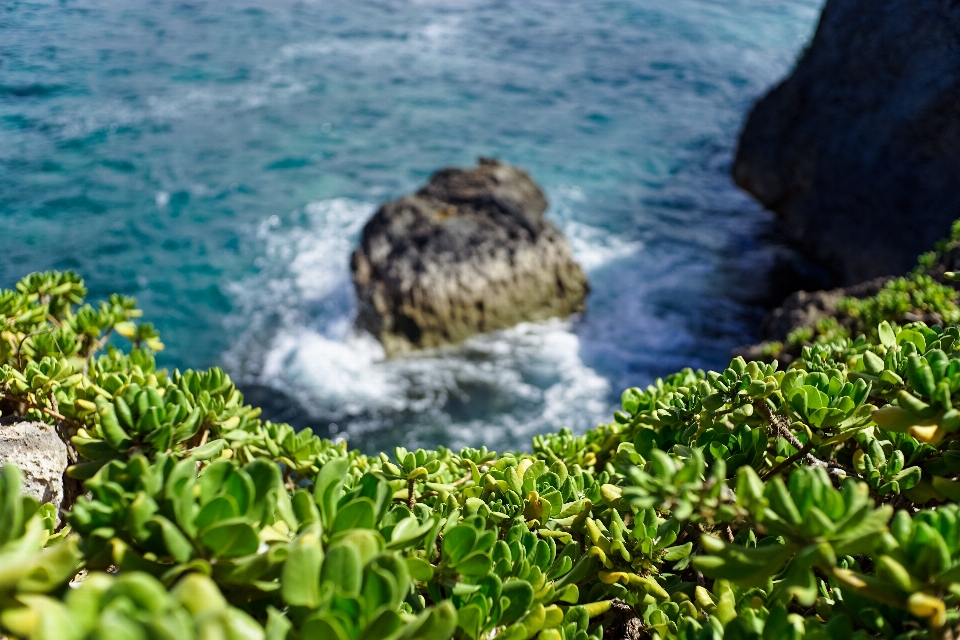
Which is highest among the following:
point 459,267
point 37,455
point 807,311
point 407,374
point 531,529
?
point 531,529

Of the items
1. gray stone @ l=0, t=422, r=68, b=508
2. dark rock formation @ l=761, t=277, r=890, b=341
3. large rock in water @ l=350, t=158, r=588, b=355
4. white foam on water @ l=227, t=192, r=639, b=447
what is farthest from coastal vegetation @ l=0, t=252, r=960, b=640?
large rock in water @ l=350, t=158, r=588, b=355

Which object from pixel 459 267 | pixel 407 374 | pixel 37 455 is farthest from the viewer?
pixel 459 267

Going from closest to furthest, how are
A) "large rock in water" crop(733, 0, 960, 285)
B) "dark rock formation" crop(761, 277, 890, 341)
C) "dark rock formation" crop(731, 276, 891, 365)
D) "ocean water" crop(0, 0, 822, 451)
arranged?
"dark rock formation" crop(731, 276, 891, 365), "dark rock formation" crop(761, 277, 890, 341), "large rock in water" crop(733, 0, 960, 285), "ocean water" crop(0, 0, 822, 451)

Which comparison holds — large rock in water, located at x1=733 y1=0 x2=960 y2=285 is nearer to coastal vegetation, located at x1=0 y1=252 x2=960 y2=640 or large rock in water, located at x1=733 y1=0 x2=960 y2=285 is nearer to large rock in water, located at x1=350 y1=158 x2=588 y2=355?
large rock in water, located at x1=350 y1=158 x2=588 y2=355

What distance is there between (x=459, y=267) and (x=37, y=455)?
6709 millimetres

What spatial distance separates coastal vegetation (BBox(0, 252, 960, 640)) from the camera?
3.30 feet

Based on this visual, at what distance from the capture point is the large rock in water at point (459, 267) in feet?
28.5

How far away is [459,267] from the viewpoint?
876 cm

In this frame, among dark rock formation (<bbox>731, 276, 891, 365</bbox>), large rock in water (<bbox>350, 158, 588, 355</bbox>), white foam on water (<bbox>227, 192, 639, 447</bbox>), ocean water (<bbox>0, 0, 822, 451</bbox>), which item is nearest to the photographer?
dark rock formation (<bbox>731, 276, 891, 365</bbox>)

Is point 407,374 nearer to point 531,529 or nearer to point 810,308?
point 810,308

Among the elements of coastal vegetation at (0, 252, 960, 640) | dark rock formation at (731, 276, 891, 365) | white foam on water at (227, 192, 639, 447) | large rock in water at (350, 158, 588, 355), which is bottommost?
white foam on water at (227, 192, 639, 447)

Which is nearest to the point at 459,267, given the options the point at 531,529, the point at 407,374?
the point at 407,374

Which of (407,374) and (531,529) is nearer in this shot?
(531,529)

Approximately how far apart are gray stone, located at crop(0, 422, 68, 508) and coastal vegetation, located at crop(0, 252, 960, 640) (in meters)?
0.14
